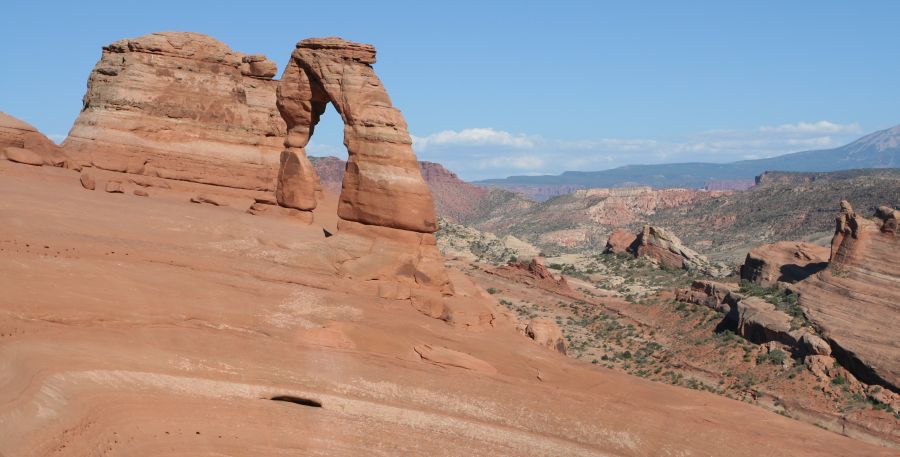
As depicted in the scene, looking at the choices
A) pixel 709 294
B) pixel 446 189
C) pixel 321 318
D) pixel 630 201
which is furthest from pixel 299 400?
pixel 446 189

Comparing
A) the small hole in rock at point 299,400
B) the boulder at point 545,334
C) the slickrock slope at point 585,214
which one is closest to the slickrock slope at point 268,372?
the small hole in rock at point 299,400

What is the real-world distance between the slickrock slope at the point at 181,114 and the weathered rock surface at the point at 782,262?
24027mm

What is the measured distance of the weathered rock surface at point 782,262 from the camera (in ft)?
139

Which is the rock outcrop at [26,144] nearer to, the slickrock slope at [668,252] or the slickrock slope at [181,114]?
the slickrock slope at [181,114]

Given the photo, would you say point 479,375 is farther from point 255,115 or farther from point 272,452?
point 255,115

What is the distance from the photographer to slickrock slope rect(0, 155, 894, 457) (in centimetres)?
1288

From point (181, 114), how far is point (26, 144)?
29.7 feet

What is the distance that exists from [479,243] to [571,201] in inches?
2780

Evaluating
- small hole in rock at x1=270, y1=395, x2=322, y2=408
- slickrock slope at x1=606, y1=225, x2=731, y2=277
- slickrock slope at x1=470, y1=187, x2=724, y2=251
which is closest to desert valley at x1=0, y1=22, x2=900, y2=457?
small hole in rock at x1=270, y1=395, x2=322, y2=408

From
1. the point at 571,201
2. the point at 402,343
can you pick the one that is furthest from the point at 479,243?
the point at 571,201

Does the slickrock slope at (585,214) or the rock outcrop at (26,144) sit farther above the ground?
the rock outcrop at (26,144)

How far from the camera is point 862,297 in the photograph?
33.5m

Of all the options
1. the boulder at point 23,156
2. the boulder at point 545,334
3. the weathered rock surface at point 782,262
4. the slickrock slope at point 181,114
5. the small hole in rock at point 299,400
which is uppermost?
the slickrock slope at point 181,114

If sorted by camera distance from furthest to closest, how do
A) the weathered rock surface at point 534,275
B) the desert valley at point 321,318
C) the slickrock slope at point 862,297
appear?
the weathered rock surface at point 534,275
the slickrock slope at point 862,297
the desert valley at point 321,318
